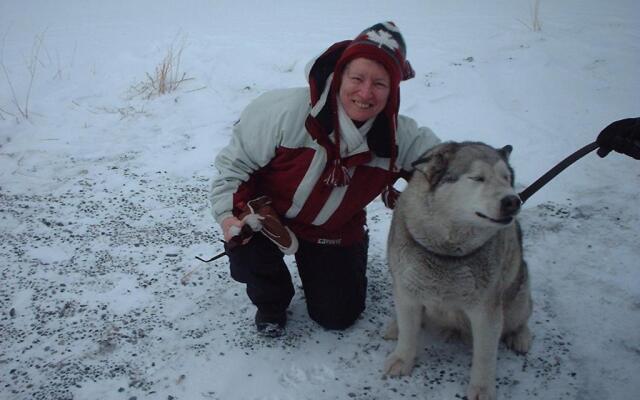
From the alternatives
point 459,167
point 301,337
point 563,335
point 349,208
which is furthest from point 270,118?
point 563,335

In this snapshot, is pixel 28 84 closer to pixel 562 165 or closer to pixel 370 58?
pixel 370 58

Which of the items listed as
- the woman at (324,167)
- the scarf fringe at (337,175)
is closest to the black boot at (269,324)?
the woman at (324,167)

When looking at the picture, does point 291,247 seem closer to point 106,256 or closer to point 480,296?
point 480,296

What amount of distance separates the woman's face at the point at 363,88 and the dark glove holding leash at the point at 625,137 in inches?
38.9

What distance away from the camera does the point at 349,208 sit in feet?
8.17

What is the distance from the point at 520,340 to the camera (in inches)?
95.1

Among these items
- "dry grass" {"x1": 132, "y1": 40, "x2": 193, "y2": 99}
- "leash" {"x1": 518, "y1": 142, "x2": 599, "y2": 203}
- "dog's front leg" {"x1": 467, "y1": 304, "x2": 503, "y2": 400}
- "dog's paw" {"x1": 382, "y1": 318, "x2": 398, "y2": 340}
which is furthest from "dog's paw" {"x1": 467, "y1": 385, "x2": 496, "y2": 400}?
"dry grass" {"x1": 132, "y1": 40, "x2": 193, "y2": 99}

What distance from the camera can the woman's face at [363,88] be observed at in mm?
2137

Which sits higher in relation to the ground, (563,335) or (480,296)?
(480,296)

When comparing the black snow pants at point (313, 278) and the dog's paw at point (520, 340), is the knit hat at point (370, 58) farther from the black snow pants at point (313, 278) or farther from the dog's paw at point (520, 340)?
the dog's paw at point (520, 340)

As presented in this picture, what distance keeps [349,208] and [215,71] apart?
4099mm

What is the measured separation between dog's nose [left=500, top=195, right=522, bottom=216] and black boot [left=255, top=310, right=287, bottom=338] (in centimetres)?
132

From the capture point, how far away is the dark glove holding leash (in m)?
2.13

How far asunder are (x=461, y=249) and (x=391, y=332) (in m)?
0.75
